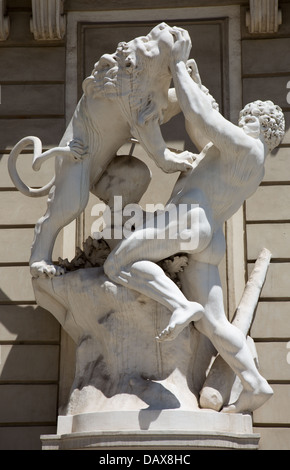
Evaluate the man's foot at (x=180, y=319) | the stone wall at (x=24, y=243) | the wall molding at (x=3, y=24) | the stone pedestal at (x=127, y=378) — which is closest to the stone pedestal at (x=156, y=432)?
the stone pedestal at (x=127, y=378)

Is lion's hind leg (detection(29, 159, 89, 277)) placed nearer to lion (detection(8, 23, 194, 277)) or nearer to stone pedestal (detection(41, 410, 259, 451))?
lion (detection(8, 23, 194, 277))

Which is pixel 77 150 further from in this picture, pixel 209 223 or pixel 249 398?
pixel 249 398

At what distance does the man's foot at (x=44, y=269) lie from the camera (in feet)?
22.8

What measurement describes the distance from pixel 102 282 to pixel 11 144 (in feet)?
5.88

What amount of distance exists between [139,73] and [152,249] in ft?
3.70

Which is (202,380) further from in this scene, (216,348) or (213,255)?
(213,255)

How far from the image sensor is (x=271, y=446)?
7.41 m

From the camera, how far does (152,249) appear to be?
6.83 m

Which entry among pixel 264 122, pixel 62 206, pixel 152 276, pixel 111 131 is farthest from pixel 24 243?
pixel 264 122

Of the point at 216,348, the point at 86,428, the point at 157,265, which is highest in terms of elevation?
the point at 157,265

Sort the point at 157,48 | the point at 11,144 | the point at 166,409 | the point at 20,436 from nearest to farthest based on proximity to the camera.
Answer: the point at 166,409, the point at 157,48, the point at 20,436, the point at 11,144

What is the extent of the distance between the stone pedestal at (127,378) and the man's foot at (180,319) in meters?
0.29

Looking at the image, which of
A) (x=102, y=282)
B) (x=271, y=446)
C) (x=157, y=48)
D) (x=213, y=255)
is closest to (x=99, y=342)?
(x=102, y=282)

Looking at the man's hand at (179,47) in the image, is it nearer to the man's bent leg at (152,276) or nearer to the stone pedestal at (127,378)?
the man's bent leg at (152,276)
